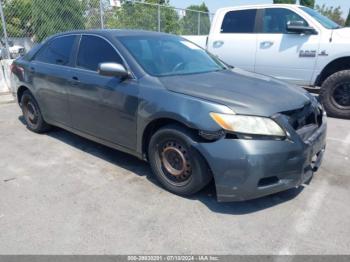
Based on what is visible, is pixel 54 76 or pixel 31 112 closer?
pixel 54 76

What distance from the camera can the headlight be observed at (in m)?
2.79

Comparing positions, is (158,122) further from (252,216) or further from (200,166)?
(252,216)

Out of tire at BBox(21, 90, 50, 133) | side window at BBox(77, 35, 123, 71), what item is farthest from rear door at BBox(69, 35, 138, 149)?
tire at BBox(21, 90, 50, 133)

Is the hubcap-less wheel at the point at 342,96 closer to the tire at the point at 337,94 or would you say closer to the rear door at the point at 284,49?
the tire at the point at 337,94

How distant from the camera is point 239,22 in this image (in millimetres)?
7121

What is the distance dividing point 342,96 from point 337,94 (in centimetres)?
9

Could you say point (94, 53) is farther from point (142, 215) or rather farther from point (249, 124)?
point (249, 124)

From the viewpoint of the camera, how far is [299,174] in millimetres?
2975

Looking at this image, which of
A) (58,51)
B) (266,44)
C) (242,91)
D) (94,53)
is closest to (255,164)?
(242,91)

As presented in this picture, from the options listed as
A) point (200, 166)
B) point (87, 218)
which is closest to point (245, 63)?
point (200, 166)

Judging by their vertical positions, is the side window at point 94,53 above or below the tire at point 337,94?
above

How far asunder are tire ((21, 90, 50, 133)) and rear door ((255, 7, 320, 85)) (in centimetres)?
433

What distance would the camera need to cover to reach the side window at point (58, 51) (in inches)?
174

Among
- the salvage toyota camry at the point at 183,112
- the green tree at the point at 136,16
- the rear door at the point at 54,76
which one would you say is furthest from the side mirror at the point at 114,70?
the green tree at the point at 136,16
